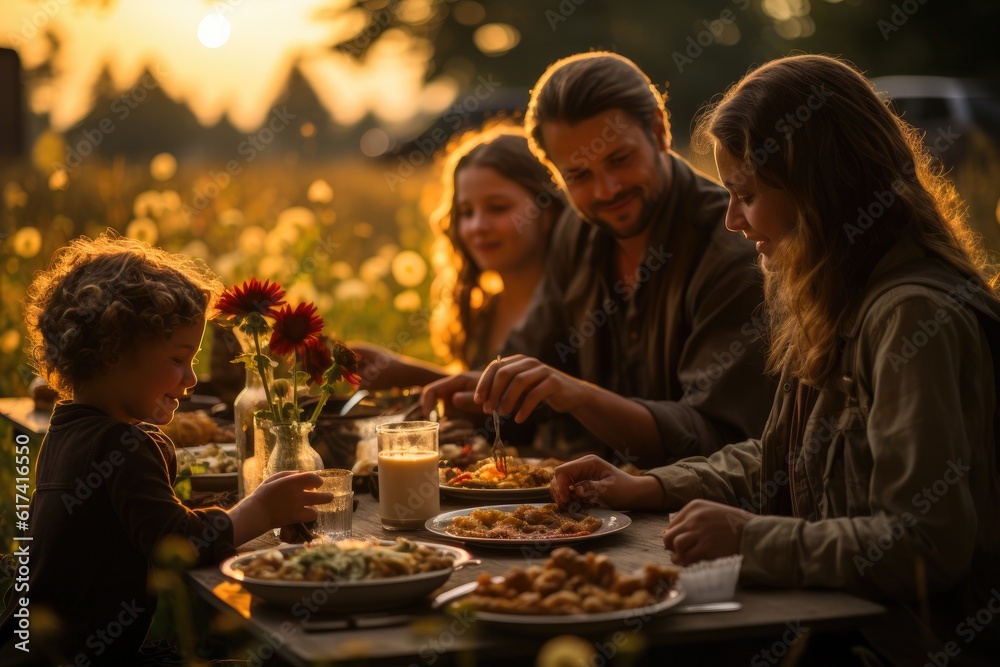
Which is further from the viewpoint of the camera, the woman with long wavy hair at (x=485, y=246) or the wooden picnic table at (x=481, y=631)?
the woman with long wavy hair at (x=485, y=246)

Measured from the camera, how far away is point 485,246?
454 centimetres

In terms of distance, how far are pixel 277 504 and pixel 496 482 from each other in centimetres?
72

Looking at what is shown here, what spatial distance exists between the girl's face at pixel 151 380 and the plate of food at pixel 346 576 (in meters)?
0.54

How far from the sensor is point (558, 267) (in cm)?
430

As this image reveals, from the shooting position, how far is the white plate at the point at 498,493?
9.21 feet

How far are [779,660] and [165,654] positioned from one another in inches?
51.4

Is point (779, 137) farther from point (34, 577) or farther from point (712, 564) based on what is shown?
point (34, 577)

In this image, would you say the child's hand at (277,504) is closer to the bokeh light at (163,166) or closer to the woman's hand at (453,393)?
the woman's hand at (453,393)

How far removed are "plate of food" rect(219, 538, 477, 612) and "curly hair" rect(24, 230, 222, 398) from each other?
0.61m

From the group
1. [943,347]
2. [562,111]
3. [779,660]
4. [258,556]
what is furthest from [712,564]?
[562,111]

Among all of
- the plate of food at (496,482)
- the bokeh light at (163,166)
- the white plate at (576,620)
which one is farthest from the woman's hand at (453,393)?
the bokeh light at (163,166)

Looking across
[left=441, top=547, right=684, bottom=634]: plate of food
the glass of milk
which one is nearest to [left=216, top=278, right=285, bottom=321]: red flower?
the glass of milk

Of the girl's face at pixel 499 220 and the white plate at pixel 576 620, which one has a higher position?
the girl's face at pixel 499 220

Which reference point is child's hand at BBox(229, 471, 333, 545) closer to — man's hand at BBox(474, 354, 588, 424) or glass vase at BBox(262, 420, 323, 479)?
glass vase at BBox(262, 420, 323, 479)
